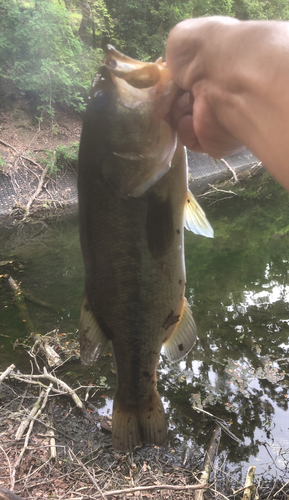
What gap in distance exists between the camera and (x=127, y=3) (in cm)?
2269

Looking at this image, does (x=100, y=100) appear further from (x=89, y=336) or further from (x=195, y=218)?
(x=89, y=336)

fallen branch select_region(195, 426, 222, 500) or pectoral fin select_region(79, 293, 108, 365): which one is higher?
pectoral fin select_region(79, 293, 108, 365)

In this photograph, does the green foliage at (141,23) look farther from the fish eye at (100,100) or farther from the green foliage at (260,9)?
the fish eye at (100,100)

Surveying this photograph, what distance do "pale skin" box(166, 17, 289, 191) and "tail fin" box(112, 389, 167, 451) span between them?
5.29ft

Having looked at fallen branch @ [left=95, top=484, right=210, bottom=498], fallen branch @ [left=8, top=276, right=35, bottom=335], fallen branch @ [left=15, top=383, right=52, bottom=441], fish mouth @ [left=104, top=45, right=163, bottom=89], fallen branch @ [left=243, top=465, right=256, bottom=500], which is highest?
fish mouth @ [left=104, top=45, right=163, bottom=89]

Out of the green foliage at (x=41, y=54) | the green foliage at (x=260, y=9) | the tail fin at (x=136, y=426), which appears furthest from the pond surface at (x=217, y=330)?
the green foliage at (x=260, y=9)

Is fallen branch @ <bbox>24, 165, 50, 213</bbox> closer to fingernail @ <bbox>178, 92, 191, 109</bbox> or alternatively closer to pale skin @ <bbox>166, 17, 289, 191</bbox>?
fingernail @ <bbox>178, 92, 191, 109</bbox>

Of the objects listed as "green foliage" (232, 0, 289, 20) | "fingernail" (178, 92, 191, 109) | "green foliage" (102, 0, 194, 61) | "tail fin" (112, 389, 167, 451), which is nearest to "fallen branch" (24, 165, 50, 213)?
"green foliage" (102, 0, 194, 61)

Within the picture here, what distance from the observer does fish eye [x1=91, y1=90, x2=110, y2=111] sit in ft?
4.96

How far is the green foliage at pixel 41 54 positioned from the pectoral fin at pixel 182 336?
20146 mm

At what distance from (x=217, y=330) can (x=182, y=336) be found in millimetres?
4225

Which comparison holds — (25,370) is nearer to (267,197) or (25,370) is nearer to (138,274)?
(138,274)

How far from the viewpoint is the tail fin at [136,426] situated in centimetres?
205

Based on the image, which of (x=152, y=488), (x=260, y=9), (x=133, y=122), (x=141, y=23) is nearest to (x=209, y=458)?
(x=152, y=488)
